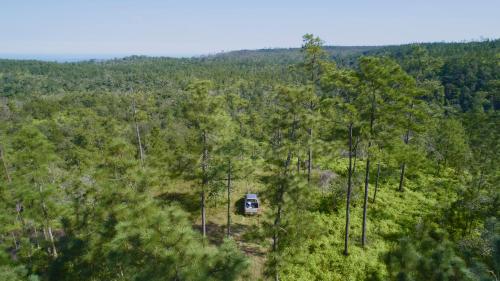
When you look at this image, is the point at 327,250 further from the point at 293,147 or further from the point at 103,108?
the point at 103,108

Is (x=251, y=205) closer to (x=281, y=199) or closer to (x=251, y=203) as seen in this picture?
(x=251, y=203)

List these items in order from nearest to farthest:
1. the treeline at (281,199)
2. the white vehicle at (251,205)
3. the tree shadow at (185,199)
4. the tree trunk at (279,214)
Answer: the treeline at (281,199), the tree trunk at (279,214), the white vehicle at (251,205), the tree shadow at (185,199)

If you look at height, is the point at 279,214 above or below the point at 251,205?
above

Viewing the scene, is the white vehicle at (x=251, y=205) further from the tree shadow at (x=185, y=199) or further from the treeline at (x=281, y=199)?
the tree shadow at (x=185, y=199)

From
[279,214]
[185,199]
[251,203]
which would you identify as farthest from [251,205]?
[279,214]

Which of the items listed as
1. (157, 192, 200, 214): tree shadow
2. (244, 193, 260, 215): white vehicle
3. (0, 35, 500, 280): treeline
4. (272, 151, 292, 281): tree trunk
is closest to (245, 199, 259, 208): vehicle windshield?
(244, 193, 260, 215): white vehicle

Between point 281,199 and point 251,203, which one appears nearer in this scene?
point 281,199

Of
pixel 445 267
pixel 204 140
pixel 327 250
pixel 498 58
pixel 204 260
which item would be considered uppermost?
pixel 498 58

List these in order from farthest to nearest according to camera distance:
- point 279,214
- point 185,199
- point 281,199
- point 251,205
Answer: point 185,199, point 251,205, point 281,199, point 279,214

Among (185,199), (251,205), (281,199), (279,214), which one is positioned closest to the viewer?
(279,214)

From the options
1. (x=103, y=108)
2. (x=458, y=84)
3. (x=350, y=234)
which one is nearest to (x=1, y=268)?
(x=350, y=234)

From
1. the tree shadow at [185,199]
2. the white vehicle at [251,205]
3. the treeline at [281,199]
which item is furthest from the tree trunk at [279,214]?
the tree shadow at [185,199]
